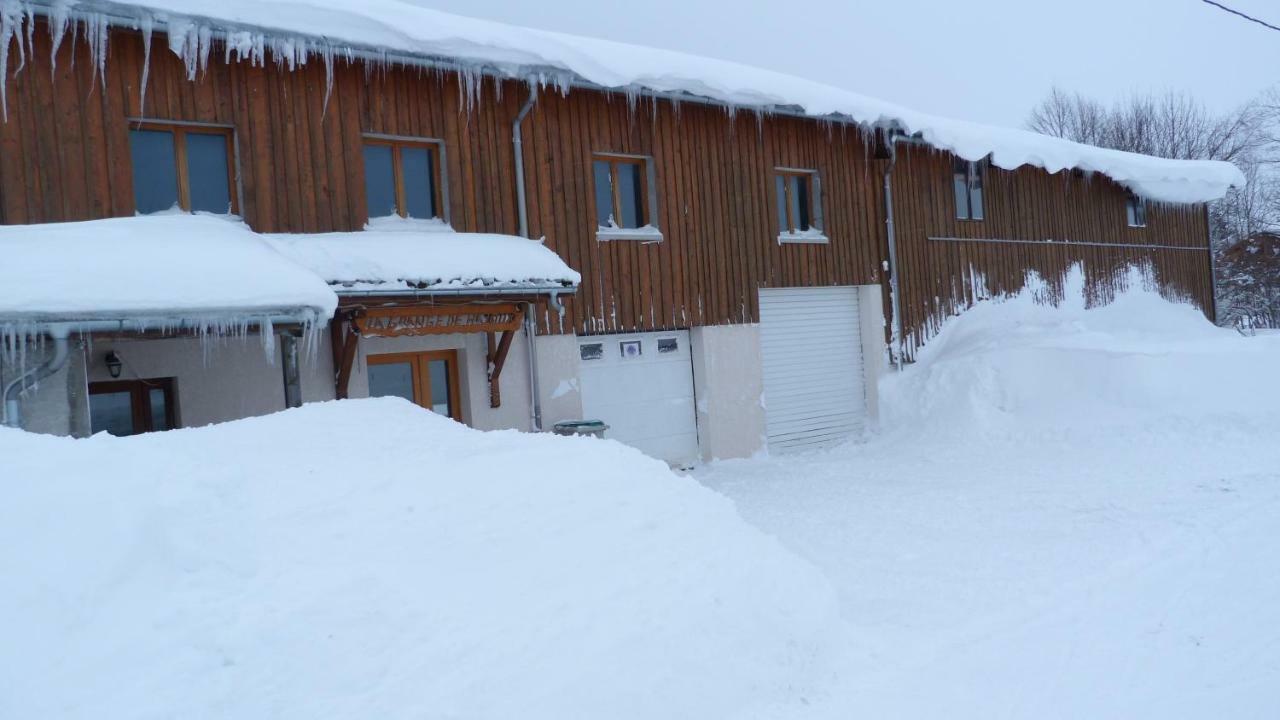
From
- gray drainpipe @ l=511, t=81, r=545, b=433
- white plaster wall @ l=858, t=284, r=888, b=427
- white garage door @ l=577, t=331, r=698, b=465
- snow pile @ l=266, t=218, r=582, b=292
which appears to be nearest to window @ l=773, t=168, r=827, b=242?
white plaster wall @ l=858, t=284, r=888, b=427

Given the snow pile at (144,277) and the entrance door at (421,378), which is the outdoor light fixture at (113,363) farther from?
the entrance door at (421,378)

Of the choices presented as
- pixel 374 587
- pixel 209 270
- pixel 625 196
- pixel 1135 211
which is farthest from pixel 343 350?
pixel 1135 211

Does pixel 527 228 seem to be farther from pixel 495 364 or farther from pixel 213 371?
pixel 213 371

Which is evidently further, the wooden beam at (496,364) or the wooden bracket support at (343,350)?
the wooden beam at (496,364)

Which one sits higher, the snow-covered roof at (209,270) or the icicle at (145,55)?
the icicle at (145,55)

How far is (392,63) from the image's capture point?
33.4 ft

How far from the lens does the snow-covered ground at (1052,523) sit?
4.66 m

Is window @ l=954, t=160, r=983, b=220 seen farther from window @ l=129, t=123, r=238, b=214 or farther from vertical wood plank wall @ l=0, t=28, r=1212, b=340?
window @ l=129, t=123, r=238, b=214

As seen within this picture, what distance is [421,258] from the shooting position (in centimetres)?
943

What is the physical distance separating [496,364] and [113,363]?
12.8 feet

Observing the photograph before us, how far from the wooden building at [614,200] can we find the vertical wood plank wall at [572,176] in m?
0.02

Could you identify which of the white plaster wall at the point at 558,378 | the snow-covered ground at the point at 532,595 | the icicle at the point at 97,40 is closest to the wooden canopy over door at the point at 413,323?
the white plaster wall at the point at 558,378

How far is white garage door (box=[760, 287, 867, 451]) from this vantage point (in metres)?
14.1

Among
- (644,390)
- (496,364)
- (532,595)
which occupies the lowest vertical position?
(532,595)
